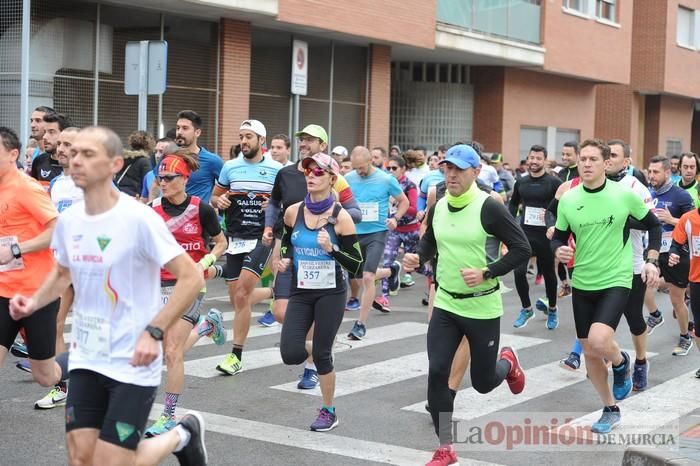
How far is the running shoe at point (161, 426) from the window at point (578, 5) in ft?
97.7

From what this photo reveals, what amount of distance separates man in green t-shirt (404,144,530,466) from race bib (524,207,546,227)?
5.72 metres

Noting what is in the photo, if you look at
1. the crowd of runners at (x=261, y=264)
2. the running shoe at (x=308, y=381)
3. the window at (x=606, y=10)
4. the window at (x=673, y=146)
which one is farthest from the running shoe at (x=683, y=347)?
the window at (x=673, y=146)

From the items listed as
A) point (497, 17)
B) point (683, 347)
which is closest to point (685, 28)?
point (497, 17)

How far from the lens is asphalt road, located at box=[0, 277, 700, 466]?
6.82 meters

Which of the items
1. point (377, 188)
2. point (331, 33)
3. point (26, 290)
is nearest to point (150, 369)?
point (26, 290)

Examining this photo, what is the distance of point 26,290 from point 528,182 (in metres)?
7.11

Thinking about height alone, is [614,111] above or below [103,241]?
above

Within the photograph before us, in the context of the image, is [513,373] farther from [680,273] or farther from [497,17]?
[497,17]

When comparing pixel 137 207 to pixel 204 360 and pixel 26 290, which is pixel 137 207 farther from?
pixel 204 360

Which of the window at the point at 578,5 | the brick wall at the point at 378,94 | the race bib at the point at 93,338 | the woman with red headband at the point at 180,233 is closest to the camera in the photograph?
the race bib at the point at 93,338

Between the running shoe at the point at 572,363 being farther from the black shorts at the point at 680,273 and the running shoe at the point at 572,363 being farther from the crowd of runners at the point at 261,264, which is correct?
the black shorts at the point at 680,273

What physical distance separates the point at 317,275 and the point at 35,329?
1.98m

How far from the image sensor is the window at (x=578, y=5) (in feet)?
114

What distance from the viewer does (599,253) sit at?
7594 mm
